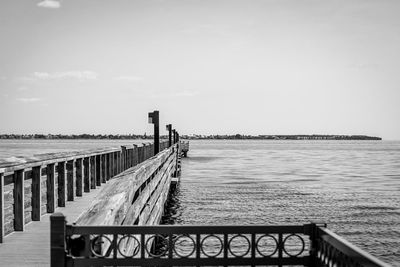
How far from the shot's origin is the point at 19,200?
8.01 meters

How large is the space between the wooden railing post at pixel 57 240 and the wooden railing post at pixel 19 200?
384 centimetres

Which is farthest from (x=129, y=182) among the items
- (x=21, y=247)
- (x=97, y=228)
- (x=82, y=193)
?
(x=82, y=193)

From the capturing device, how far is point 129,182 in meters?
6.95

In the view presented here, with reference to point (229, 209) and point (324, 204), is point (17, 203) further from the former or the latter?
point (324, 204)

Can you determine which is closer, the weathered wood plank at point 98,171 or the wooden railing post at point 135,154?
the weathered wood plank at point 98,171

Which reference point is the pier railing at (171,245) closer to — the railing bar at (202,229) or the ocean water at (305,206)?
the railing bar at (202,229)

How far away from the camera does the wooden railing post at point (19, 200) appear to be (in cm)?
801

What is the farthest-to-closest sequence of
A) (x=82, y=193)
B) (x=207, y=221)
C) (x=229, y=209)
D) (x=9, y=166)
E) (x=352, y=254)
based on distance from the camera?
(x=229, y=209) → (x=207, y=221) → (x=82, y=193) → (x=9, y=166) → (x=352, y=254)

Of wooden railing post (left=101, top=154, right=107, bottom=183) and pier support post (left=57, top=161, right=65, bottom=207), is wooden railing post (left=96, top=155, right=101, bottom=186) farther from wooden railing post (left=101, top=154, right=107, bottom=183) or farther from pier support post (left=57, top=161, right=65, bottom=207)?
pier support post (left=57, top=161, right=65, bottom=207)

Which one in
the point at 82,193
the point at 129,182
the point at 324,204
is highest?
the point at 129,182

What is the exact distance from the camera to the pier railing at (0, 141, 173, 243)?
26.4 feet

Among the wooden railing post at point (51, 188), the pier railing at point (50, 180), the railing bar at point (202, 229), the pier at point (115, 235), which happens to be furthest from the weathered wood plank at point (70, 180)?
the railing bar at point (202, 229)

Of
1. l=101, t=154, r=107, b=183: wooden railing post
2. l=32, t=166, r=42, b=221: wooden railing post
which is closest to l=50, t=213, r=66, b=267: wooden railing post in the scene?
l=32, t=166, r=42, b=221: wooden railing post

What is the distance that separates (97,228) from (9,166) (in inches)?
135
